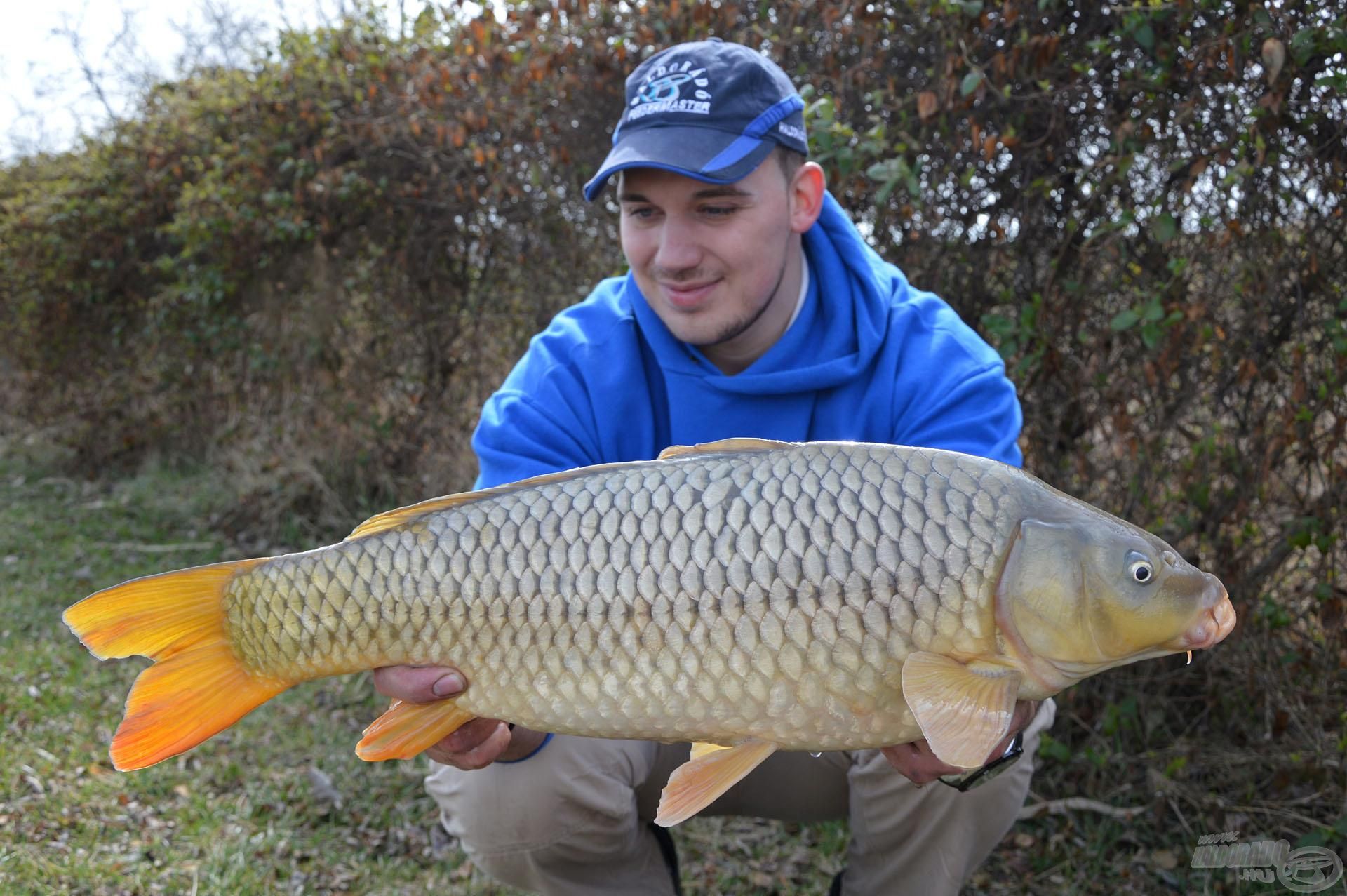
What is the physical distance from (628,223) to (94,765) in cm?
154

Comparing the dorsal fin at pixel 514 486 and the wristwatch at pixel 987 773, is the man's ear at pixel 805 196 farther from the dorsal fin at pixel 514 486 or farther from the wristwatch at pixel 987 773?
the wristwatch at pixel 987 773

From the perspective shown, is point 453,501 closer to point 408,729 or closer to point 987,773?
point 408,729

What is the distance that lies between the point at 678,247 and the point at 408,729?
2.68 ft

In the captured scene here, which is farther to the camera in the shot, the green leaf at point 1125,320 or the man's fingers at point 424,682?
the green leaf at point 1125,320

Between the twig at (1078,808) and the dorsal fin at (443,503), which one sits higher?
the dorsal fin at (443,503)

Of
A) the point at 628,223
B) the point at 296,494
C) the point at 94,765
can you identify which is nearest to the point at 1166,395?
the point at 628,223

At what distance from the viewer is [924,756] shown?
1297mm

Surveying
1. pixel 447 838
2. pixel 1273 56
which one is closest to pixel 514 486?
pixel 447 838

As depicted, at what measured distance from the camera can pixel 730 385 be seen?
1743 mm

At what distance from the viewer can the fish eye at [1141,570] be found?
107 centimetres

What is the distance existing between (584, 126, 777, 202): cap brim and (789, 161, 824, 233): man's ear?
0.11 meters

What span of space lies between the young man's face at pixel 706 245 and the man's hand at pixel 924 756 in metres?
0.71

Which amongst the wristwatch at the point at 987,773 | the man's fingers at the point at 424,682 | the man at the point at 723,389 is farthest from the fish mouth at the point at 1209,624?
the man's fingers at the point at 424,682

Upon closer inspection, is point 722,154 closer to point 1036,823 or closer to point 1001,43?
point 1001,43
